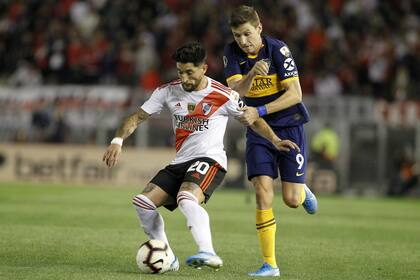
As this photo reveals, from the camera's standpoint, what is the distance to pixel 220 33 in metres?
26.3

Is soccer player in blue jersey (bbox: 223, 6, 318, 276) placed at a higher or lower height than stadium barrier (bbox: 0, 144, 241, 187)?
higher

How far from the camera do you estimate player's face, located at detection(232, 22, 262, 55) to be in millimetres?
9516

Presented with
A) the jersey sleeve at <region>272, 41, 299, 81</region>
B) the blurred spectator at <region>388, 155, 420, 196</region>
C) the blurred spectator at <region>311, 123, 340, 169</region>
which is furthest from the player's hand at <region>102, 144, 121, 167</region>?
the blurred spectator at <region>388, 155, 420, 196</region>

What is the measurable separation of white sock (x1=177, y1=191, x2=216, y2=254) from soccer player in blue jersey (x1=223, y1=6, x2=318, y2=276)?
2.37 feet

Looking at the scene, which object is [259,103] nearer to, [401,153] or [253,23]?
[253,23]

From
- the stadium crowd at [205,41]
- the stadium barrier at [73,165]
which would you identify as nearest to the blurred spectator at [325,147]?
the stadium crowd at [205,41]

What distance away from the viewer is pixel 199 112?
934 centimetres

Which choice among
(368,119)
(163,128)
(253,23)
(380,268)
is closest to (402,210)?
(368,119)

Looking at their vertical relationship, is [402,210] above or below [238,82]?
below

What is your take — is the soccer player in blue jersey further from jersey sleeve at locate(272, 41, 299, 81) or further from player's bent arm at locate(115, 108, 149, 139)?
player's bent arm at locate(115, 108, 149, 139)

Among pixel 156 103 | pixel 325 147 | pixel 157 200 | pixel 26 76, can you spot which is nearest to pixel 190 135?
pixel 156 103

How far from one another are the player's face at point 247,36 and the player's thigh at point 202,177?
1167 millimetres

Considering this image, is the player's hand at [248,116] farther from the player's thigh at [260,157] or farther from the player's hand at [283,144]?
the player's thigh at [260,157]

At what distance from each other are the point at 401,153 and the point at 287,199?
15.5 m
